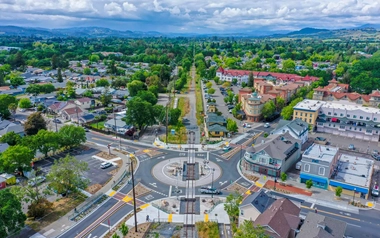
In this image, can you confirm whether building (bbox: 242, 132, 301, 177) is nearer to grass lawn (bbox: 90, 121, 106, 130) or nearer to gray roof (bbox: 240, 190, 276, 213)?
gray roof (bbox: 240, 190, 276, 213)

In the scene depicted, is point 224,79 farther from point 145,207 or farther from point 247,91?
point 145,207

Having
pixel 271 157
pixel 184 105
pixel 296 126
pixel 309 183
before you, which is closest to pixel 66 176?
pixel 271 157

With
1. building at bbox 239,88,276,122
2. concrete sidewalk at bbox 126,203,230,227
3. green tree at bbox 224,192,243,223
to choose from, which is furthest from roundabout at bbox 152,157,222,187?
building at bbox 239,88,276,122

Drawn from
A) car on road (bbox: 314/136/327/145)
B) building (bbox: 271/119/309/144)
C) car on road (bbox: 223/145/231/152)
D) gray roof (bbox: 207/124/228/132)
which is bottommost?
car on road (bbox: 223/145/231/152)

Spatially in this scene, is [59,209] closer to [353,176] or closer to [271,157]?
[271,157]

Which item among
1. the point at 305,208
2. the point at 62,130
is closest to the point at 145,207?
the point at 305,208

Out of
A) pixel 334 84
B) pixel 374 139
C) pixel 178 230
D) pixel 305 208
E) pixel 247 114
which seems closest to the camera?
pixel 178 230
